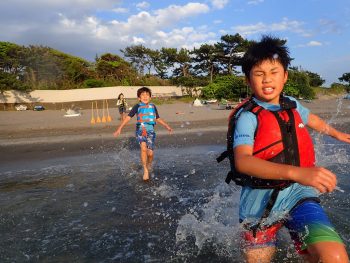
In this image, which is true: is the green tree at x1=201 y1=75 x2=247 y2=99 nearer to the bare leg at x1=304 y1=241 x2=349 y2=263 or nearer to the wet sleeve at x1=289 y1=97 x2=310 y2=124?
the wet sleeve at x1=289 y1=97 x2=310 y2=124

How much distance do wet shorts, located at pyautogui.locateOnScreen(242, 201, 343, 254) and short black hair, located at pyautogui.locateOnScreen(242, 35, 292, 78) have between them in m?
0.99

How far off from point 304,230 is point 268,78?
1.03 meters

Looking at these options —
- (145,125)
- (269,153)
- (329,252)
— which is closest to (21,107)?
(145,125)

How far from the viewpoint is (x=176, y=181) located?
22.8ft

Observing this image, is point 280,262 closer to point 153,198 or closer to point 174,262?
point 174,262

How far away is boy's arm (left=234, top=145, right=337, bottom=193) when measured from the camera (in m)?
1.79

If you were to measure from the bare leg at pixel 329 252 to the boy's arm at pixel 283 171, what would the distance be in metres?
0.39

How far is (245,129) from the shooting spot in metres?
2.45

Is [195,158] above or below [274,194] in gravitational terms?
below

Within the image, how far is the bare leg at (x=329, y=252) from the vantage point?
1.97 metres

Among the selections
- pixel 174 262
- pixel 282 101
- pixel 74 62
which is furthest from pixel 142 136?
pixel 74 62

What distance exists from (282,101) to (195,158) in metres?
6.70

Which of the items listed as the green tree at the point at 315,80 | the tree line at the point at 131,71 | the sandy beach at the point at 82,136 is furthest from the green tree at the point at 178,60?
the sandy beach at the point at 82,136

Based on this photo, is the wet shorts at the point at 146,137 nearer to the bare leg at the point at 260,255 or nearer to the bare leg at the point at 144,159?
the bare leg at the point at 144,159
